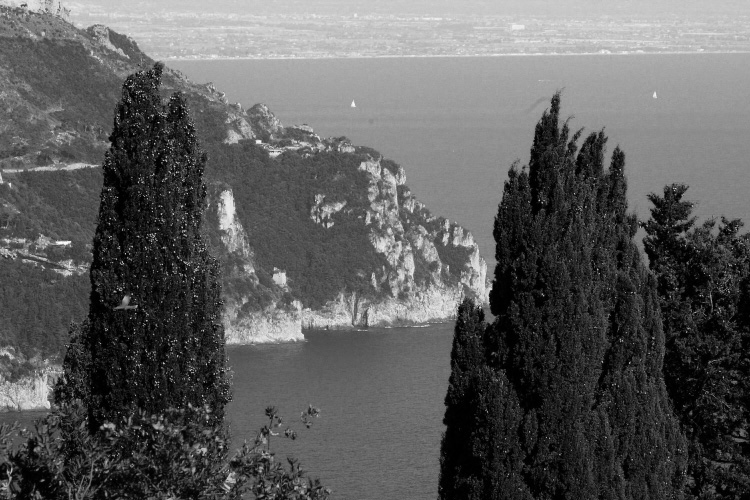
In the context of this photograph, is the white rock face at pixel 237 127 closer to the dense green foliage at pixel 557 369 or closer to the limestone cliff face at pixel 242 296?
the limestone cliff face at pixel 242 296

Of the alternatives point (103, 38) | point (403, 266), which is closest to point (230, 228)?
point (403, 266)

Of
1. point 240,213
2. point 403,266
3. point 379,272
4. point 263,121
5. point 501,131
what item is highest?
point 501,131

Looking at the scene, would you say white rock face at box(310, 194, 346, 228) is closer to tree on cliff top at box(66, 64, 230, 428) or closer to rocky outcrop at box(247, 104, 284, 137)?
rocky outcrop at box(247, 104, 284, 137)

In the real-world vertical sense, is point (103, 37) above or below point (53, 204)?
above

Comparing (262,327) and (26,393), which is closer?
(26,393)

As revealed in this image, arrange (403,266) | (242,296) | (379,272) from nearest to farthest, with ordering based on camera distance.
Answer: (242,296) → (379,272) → (403,266)

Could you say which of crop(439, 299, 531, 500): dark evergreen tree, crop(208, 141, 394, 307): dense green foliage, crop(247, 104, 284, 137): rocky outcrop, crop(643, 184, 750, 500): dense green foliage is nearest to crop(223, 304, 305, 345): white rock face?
crop(208, 141, 394, 307): dense green foliage

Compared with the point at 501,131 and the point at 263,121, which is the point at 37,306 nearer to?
the point at 263,121
